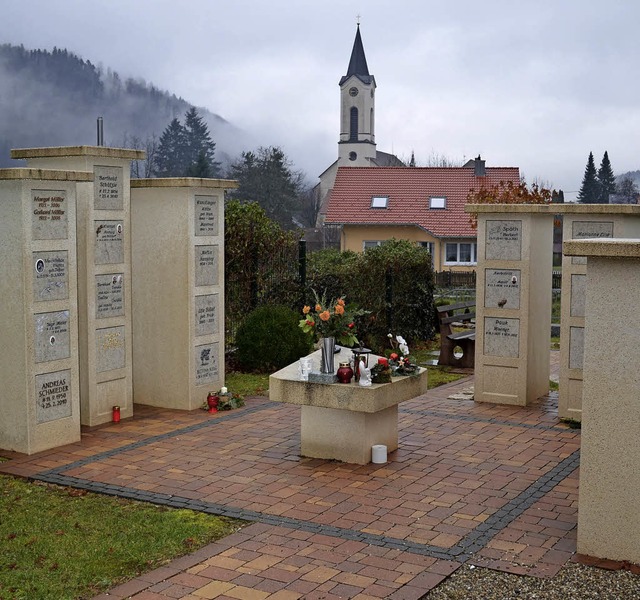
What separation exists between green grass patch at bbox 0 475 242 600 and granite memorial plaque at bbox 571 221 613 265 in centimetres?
602

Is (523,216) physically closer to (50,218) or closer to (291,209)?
(50,218)

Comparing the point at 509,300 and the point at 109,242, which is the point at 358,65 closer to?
the point at 509,300

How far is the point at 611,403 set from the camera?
6254mm

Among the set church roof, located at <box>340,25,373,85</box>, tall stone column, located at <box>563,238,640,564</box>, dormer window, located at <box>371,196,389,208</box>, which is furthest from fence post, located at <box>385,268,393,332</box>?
church roof, located at <box>340,25,373,85</box>

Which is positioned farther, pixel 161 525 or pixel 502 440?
pixel 502 440

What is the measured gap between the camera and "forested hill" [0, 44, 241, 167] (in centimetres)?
10119

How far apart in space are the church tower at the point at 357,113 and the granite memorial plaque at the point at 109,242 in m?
70.6

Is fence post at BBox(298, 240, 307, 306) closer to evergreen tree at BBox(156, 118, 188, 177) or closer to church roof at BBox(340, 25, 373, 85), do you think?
evergreen tree at BBox(156, 118, 188, 177)

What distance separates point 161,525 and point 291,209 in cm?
5153

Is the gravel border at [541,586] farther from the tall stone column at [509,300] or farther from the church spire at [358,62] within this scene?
the church spire at [358,62]

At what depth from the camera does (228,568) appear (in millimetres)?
6168

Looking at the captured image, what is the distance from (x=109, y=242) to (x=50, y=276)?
136 centimetres

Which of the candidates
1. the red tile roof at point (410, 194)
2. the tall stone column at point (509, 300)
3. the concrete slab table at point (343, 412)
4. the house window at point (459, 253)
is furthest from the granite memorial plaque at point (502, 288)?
the house window at point (459, 253)

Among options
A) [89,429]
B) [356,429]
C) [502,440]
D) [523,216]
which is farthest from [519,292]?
[89,429]
